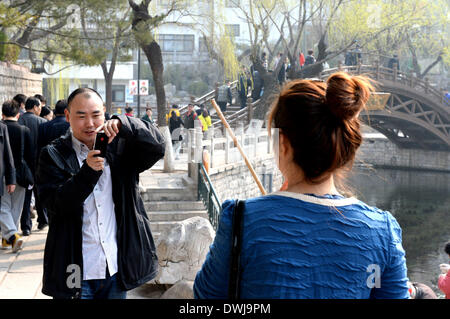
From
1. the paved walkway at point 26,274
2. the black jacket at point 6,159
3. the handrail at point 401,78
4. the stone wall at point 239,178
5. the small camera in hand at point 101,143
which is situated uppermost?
the handrail at point 401,78

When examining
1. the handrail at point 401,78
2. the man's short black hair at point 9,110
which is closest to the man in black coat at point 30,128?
the man's short black hair at point 9,110

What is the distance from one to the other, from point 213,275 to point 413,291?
2.54 m

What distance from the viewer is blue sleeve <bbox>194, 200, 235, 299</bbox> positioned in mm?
1304

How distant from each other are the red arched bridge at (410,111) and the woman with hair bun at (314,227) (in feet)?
69.3

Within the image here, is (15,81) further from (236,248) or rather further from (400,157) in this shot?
(400,157)

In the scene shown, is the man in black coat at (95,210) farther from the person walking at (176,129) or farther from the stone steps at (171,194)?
the person walking at (176,129)

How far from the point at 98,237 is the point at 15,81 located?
11699 mm

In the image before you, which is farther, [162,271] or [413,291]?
[162,271]

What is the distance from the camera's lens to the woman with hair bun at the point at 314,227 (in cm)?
128

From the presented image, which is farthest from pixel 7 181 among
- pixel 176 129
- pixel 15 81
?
pixel 176 129

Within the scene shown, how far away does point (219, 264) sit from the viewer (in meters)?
1.32
